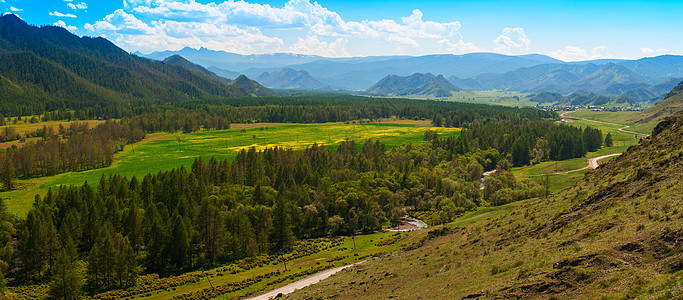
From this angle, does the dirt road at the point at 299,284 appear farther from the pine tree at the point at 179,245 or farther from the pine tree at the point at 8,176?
the pine tree at the point at 8,176

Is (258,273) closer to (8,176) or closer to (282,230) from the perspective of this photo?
(282,230)

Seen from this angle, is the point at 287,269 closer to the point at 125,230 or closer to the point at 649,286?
the point at 125,230

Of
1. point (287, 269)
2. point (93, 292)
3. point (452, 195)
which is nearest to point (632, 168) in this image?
point (287, 269)

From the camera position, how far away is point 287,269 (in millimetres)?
74625

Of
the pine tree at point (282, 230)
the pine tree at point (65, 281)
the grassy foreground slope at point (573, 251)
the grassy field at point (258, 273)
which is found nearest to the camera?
the grassy foreground slope at point (573, 251)

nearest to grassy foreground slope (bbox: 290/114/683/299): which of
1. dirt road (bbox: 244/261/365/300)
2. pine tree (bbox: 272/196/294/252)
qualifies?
dirt road (bbox: 244/261/365/300)

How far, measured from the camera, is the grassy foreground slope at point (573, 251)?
28.3 meters

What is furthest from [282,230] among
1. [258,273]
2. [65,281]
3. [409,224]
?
[65,281]

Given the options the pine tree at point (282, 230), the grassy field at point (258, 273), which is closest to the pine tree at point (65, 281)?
the grassy field at point (258, 273)

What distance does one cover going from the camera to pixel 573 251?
35.0 m

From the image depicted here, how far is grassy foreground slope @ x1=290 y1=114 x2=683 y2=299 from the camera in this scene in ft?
92.8

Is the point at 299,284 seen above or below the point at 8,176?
below

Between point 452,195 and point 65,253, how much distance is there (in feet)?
305

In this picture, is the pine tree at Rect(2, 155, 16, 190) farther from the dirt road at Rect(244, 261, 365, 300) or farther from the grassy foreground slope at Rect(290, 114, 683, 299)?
the grassy foreground slope at Rect(290, 114, 683, 299)
